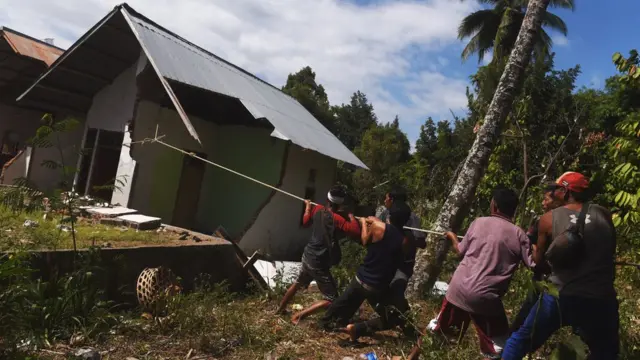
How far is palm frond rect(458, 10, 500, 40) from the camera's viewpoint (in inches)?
854

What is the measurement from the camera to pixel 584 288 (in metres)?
3.18

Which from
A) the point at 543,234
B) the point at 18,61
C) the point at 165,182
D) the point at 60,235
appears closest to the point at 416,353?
the point at 543,234

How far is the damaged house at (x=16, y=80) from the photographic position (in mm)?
10938

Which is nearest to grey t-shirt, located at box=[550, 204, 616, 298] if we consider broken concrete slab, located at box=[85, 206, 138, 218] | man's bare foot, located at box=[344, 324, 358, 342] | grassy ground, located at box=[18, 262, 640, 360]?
grassy ground, located at box=[18, 262, 640, 360]

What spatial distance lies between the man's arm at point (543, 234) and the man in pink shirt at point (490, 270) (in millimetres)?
81

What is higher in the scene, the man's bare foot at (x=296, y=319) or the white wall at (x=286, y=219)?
the white wall at (x=286, y=219)

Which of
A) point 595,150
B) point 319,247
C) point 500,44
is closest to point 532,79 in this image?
point 595,150

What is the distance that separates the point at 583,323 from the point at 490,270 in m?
0.68

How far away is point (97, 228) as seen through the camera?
6449 millimetres

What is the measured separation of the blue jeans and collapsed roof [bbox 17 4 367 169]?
19.3 feet

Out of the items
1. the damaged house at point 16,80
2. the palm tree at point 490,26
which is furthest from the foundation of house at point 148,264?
the palm tree at point 490,26

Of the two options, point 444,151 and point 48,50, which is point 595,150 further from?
point 48,50

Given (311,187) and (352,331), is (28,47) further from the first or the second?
(352,331)

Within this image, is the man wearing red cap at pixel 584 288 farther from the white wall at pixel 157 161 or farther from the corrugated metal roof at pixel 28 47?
the corrugated metal roof at pixel 28 47
